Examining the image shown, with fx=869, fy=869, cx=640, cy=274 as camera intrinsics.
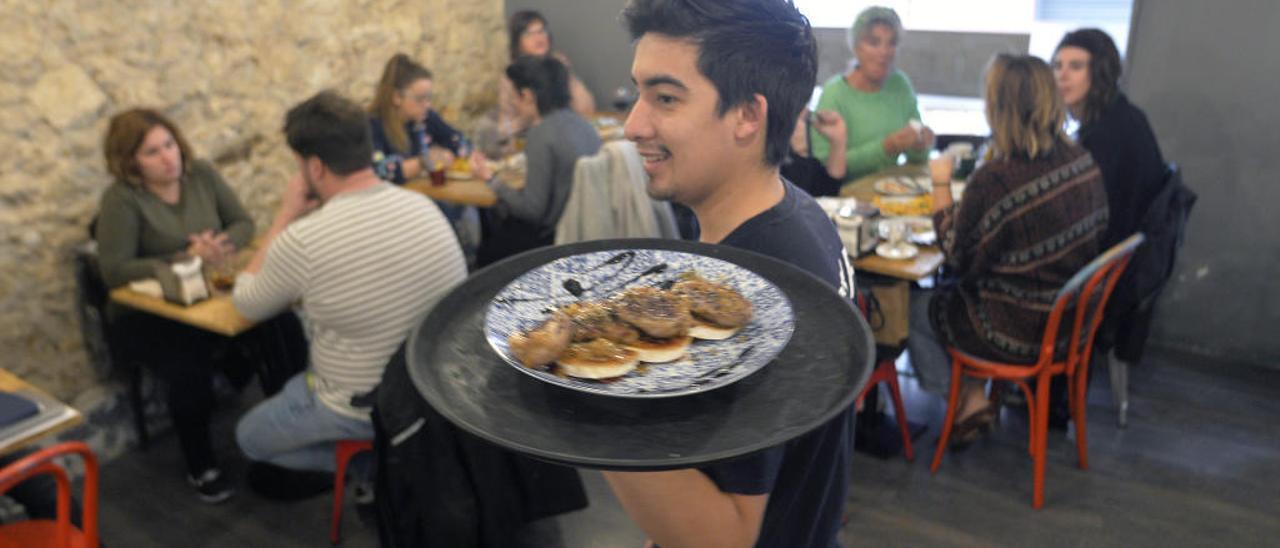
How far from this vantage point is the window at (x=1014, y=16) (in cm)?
402

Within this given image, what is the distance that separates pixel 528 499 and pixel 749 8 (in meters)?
1.63

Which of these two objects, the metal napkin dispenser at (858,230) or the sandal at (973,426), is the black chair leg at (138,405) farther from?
the sandal at (973,426)

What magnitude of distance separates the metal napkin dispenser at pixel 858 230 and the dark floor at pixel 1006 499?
0.80m

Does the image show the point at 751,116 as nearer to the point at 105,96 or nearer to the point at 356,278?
the point at 356,278

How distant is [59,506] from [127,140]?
5.06 ft

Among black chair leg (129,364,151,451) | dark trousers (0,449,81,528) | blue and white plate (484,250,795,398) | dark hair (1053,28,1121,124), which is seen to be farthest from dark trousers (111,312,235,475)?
dark hair (1053,28,1121,124)

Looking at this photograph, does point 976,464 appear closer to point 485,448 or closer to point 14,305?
point 485,448

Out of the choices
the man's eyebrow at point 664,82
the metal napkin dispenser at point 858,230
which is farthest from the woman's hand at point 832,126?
the man's eyebrow at point 664,82

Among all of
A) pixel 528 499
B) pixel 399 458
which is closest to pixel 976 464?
pixel 528 499

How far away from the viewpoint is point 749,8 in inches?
42.1

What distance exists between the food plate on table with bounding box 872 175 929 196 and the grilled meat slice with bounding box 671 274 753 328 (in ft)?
8.82

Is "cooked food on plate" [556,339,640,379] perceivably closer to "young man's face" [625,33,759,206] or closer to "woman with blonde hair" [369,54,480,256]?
"young man's face" [625,33,759,206]

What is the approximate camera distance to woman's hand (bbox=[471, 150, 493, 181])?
399 cm

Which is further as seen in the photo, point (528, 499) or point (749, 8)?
point (528, 499)
